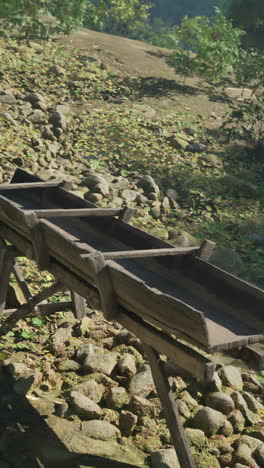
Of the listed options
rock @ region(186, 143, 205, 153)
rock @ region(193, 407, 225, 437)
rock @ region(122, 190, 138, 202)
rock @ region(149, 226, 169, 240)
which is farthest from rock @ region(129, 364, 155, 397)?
rock @ region(186, 143, 205, 153)

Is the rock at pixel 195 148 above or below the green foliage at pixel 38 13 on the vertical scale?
below

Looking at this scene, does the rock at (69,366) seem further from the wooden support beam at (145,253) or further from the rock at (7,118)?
the rock at (7,118)

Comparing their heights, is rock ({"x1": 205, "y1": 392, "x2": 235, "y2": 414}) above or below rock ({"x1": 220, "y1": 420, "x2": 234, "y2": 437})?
above

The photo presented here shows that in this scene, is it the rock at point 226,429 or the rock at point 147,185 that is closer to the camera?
the rock at point 226,429

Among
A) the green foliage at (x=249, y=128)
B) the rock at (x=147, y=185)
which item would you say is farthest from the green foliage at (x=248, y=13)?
the rock at (x=147, y=185)

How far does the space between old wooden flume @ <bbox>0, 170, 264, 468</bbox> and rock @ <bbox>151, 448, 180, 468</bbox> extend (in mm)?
590

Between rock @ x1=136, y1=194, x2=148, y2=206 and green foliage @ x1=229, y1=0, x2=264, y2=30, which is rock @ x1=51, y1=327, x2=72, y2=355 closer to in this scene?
rock @ x1=136, y1=194, x2=148, y2=206

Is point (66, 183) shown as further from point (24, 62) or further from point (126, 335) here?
point (24, 62)

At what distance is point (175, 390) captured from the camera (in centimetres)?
526

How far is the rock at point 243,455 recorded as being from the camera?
446 cm

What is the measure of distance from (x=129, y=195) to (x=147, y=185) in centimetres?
66

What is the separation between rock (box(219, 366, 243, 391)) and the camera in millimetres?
5562

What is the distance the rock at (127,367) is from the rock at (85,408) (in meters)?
0.57

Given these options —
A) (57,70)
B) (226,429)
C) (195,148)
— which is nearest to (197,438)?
(226,429)
